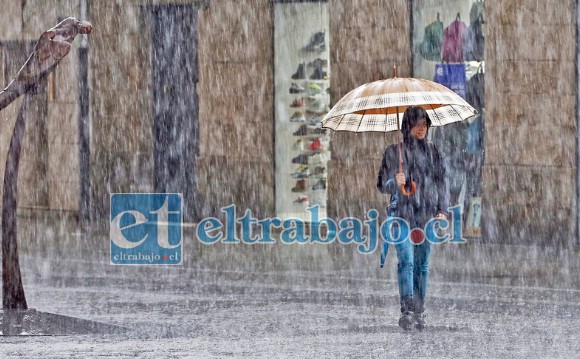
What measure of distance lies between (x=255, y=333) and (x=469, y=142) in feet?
32.1

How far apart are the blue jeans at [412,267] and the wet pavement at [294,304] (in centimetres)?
30

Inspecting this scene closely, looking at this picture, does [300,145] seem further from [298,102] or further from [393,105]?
[393,105]

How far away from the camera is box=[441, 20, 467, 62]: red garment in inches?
821

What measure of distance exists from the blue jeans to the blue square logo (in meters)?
5.96

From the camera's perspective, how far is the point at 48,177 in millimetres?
25688

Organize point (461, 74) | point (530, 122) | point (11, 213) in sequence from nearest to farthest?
point (11, 213), point (530, 122), point (461, 74)

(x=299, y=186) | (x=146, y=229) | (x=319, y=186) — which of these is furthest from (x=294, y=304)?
(x=299, y=186)

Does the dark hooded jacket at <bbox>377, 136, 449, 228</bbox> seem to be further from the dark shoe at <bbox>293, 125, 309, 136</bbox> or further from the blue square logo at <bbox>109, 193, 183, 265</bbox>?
the dark shoe at <bbox>293, 125, 309, 136</bbox>

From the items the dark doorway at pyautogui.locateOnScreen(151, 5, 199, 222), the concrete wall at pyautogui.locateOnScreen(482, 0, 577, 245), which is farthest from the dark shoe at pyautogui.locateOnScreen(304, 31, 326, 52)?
the concrete wall at pyautogui.locateOnScreen(482, 0, 577, 245)

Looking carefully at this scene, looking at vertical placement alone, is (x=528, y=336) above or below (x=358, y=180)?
below

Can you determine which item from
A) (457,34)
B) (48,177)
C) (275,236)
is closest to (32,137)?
(48,177)

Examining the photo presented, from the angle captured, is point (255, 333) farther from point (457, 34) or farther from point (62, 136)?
point (62, 136)

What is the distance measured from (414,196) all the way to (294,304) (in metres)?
2.04

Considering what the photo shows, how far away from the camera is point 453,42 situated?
68.5 feet
